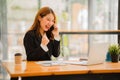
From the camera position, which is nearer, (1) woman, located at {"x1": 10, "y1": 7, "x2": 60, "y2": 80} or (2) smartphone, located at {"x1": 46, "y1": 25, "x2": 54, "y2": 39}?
(1) woman, located at {"x1": 10, "y1": 7, "x2": 60, "y2": 80}

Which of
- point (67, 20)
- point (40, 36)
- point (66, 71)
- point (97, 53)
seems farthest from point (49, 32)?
point (67, 20)

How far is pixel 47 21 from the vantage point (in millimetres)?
2830

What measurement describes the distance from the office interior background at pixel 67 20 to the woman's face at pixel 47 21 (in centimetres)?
228

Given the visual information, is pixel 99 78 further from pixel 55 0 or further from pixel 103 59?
pixel 55 0

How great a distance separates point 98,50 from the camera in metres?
2.42

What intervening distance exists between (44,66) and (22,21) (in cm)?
332

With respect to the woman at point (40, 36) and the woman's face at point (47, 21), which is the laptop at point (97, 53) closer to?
Answer: the woman at point (40, 36)

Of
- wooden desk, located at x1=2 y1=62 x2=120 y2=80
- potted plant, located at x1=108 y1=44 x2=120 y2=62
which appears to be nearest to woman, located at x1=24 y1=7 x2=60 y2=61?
wooden desk, located at x1=2 y1=62 x2=120 y2=80

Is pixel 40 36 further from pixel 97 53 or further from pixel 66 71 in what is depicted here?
A: pixel 66 71

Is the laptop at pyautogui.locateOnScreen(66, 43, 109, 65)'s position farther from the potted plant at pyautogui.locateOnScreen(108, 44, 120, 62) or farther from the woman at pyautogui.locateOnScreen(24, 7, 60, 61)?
the woman at pyautogui.locateOnScreen(24, 7, 60, 61)

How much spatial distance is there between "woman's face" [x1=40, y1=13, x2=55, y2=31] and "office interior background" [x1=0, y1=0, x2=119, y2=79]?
2282 mm

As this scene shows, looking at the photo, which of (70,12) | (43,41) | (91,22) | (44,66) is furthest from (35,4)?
(44,66)

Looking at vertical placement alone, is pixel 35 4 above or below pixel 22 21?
above

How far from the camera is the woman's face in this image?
9.25ft
